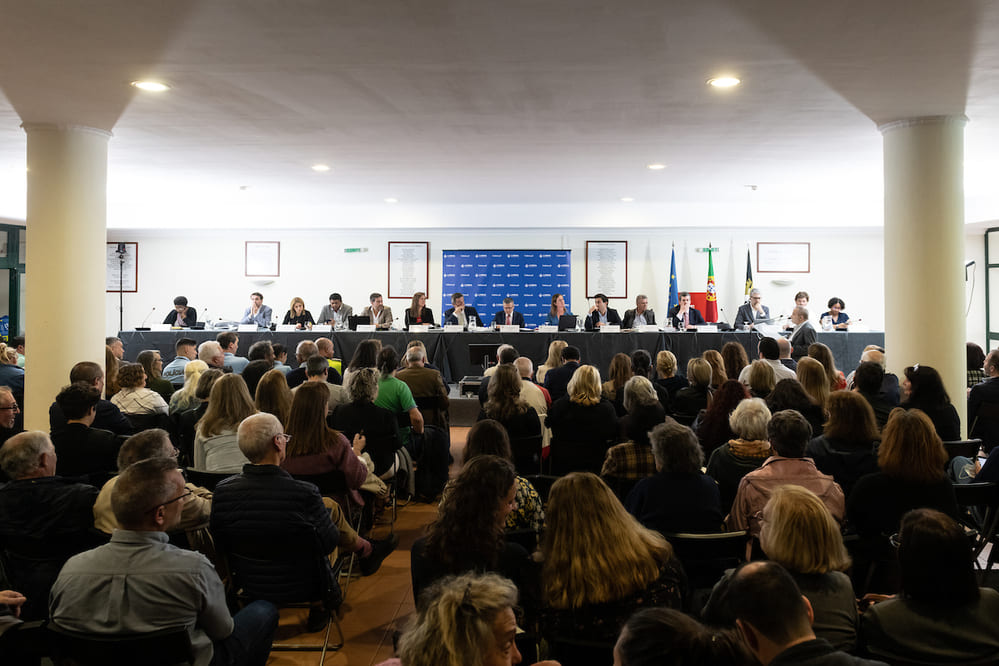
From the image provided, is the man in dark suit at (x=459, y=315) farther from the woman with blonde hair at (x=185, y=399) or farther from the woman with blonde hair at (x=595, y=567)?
the woman with blonde hair at (x=595, y=567)

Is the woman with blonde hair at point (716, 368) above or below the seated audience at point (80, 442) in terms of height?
above

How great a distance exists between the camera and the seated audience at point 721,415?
4391 millimetres

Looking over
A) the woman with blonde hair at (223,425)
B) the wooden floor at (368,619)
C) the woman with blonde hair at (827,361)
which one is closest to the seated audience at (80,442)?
the woman with blonde hair at (223,425)

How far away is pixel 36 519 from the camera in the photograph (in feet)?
9.03

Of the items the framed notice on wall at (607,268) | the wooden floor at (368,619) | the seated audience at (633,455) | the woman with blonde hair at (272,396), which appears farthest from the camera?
the framed notice on wall at (607,268)

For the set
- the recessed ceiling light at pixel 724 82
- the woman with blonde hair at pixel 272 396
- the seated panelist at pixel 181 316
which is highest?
the recessed ceiling light at pixel 724 82

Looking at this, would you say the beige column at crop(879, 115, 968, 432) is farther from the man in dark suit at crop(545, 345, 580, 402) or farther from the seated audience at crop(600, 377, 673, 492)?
the seated audience at crop(600, 377, 673, 492)

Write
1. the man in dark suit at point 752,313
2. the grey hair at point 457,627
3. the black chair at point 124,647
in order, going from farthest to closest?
the man in dark suit at point 752,313, the black chair at point 124,647, the grey hair at point 457,627

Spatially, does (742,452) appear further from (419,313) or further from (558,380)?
(419,313)

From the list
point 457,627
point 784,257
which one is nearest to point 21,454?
point 457,627

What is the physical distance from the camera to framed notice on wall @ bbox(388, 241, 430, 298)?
43.3 feet

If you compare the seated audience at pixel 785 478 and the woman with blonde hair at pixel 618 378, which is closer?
the seated audience at pixel 785 478

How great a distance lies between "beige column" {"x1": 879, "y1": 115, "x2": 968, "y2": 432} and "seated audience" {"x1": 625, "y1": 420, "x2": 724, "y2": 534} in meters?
3.89

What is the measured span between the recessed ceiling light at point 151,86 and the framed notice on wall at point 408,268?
8114 mm
